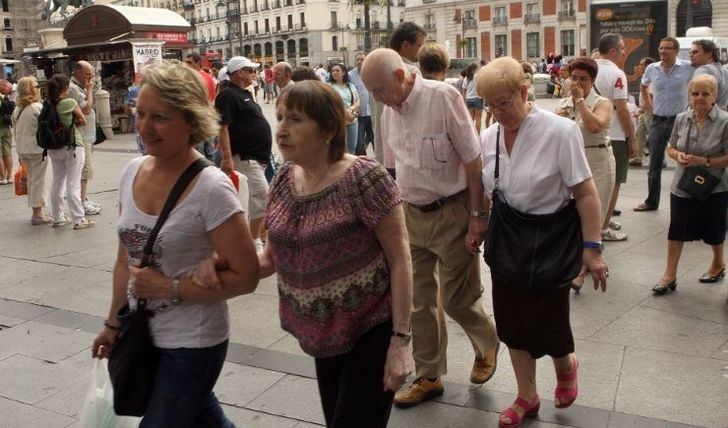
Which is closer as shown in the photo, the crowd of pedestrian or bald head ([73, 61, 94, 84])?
the crowd of pedestrian

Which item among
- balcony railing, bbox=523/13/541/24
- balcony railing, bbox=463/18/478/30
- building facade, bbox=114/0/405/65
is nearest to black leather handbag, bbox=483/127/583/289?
balcony railing, bbox=523/13/541/24

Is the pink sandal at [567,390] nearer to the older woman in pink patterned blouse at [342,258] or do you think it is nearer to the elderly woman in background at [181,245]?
the older woman in pink patterned blouse at [342,258]

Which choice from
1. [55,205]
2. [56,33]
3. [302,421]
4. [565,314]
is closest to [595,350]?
[565,314]

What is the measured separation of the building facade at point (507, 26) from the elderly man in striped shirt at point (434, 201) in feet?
216

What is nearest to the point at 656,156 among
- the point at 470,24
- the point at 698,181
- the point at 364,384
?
the point at 698,181

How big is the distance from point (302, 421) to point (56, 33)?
30286 mm

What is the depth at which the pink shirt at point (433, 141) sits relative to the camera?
372 centimetres

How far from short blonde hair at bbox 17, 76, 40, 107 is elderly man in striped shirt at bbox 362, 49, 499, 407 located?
6778mm

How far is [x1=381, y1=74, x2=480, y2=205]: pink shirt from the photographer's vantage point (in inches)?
146

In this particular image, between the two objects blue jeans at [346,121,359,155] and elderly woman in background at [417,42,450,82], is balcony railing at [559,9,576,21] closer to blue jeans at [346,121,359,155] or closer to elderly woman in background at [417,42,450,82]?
blue jeans at [346,121,359,155]

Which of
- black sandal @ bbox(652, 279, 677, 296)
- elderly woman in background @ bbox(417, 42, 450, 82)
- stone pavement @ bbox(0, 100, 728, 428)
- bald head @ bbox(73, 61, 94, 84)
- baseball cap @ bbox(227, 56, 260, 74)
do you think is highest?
bald head @ bbox(73, 61, 94, 84)

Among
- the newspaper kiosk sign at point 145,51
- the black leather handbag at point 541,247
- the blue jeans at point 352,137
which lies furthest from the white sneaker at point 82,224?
the newspaper kiosk sign at point 145,51

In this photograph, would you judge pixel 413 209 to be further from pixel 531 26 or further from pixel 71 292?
pixel 531 26

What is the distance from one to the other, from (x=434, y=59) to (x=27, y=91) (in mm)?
6551
